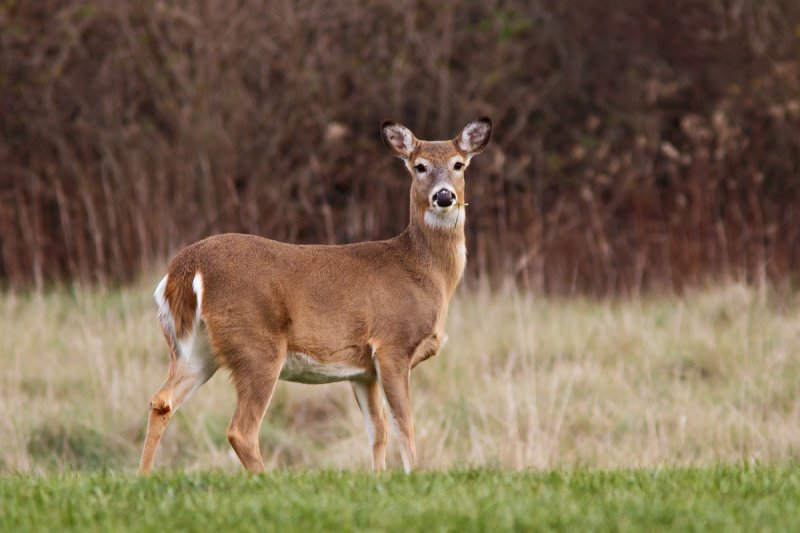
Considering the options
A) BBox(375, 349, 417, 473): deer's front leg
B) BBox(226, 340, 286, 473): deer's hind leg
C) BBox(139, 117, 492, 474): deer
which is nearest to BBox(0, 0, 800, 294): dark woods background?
BBox(139, 117, 492, 474): deer

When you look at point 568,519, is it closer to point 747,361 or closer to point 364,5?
point 747,361

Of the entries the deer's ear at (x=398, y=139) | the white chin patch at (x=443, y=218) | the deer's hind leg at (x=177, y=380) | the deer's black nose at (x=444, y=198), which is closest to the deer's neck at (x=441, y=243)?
the white chin patch at (x=443, y=218)

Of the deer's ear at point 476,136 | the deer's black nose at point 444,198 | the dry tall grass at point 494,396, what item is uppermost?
the deer's ear at point 476,136

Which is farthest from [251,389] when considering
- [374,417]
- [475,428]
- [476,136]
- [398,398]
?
[475,428]

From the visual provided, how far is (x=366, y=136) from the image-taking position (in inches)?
595

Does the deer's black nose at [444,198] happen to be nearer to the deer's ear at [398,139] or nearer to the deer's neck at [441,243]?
the deer's neck at [441,243]

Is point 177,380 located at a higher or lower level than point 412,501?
higher

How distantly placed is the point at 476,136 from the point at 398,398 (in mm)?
1521

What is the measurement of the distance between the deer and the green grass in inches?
21.5

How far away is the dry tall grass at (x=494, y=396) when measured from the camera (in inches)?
318

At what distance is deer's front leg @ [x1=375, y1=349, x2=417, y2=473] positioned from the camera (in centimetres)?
591

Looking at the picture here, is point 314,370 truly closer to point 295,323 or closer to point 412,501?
point 295,323

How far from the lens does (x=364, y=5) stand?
1475cm

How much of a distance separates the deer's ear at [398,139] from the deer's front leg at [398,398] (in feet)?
3.82
